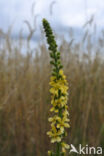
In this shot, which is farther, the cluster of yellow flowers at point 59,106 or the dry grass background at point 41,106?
the dry grass background at point 41,106

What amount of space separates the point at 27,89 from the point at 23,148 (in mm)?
679

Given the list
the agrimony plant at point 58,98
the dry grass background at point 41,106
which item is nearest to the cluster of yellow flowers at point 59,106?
the agrimony plant at point 58,98

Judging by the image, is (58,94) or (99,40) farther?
(99,40)

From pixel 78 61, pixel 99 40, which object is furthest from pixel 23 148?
pixel 99 40

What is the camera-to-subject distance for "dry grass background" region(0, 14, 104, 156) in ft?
8.25

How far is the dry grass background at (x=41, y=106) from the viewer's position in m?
2.51

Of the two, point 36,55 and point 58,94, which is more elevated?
point 36,55

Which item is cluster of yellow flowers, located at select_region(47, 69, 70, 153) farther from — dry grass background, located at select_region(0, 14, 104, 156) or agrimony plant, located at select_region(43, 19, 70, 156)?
dry grass background, located at select_region(0, 14, 104, 156)

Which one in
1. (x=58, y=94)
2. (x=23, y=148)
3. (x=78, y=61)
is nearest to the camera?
(x=58, y=94)

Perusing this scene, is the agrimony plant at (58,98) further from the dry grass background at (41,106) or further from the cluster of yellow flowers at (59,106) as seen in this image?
the dry grass background at (41,106)

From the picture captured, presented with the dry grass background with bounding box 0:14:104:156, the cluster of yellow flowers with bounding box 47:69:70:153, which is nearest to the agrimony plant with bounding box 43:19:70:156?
the cluster of yellow flowers with bounding box 47:69:70:153

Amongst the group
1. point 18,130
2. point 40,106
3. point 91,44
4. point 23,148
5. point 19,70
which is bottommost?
point 23,148

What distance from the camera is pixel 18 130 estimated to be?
105 inches

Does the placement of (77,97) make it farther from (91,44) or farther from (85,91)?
(91,44)
